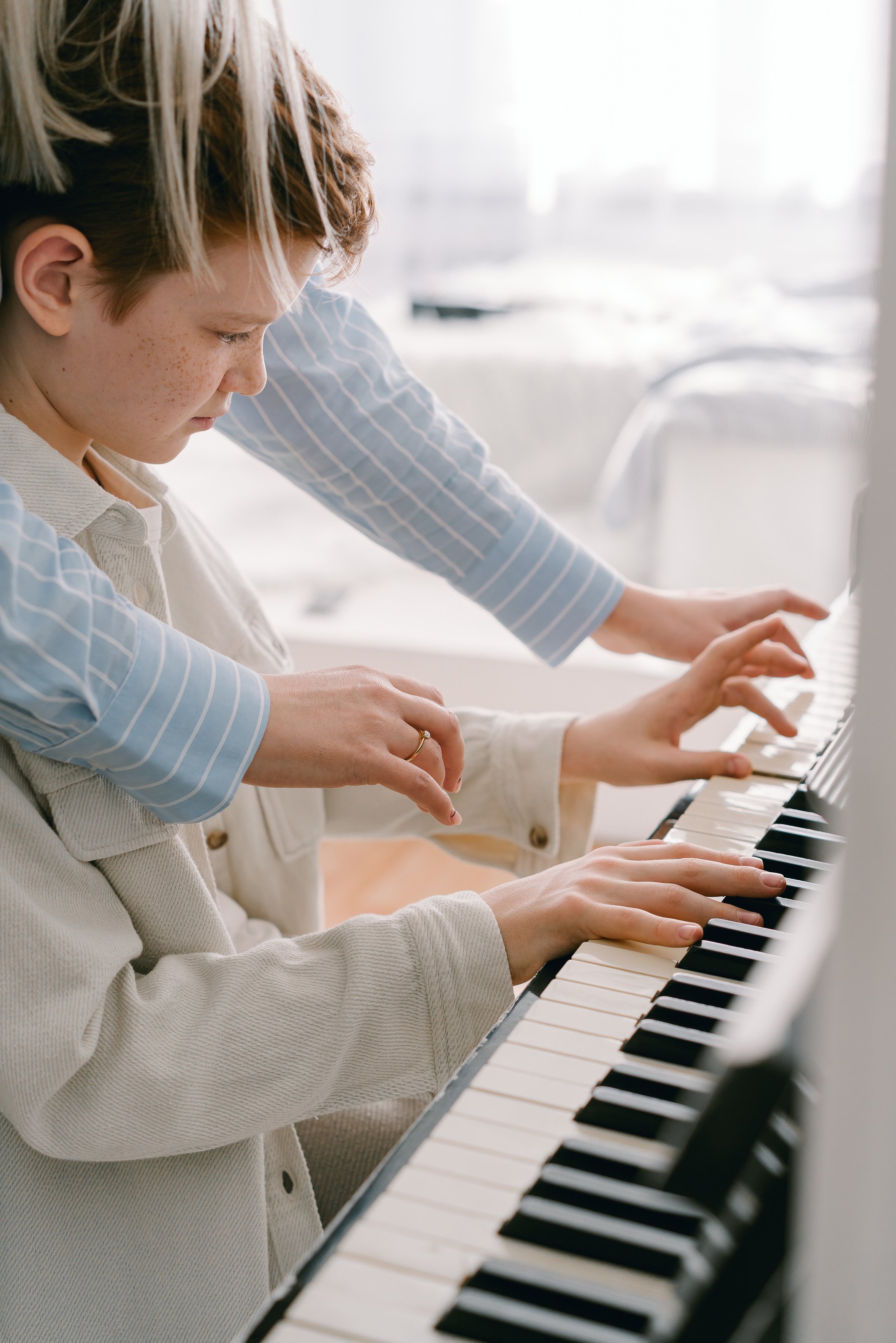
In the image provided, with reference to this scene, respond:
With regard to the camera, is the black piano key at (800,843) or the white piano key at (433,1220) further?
the black piano key at (800,843)

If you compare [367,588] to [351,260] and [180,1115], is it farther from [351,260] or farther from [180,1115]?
[180,1115]

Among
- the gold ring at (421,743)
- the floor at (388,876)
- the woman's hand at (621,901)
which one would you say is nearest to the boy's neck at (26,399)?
the gold ring at (421,743)

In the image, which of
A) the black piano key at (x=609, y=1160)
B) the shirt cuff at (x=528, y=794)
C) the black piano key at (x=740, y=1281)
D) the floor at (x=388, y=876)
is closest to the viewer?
the black piano key at (x=740, y=1281)

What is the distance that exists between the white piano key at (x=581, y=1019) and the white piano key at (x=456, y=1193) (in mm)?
128

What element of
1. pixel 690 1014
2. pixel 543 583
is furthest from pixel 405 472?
pixel 690 1014

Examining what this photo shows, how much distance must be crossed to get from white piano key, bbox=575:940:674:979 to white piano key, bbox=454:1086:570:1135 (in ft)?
0.44

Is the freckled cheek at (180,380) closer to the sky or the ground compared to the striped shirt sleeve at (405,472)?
closer to the sky

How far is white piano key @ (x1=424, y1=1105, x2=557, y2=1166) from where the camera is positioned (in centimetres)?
57

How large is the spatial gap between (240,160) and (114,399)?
16 cm

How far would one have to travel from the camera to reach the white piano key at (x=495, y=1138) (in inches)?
22.4

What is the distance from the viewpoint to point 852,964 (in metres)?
0.34

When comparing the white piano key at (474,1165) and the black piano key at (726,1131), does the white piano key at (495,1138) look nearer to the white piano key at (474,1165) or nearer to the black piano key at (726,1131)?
the white piano key at (474,1165)

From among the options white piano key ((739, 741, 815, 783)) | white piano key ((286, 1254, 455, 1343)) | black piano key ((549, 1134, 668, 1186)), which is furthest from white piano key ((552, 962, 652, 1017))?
white piano key ((739, 741, 815, 783))

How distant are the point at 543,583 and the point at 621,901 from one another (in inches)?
18.2
